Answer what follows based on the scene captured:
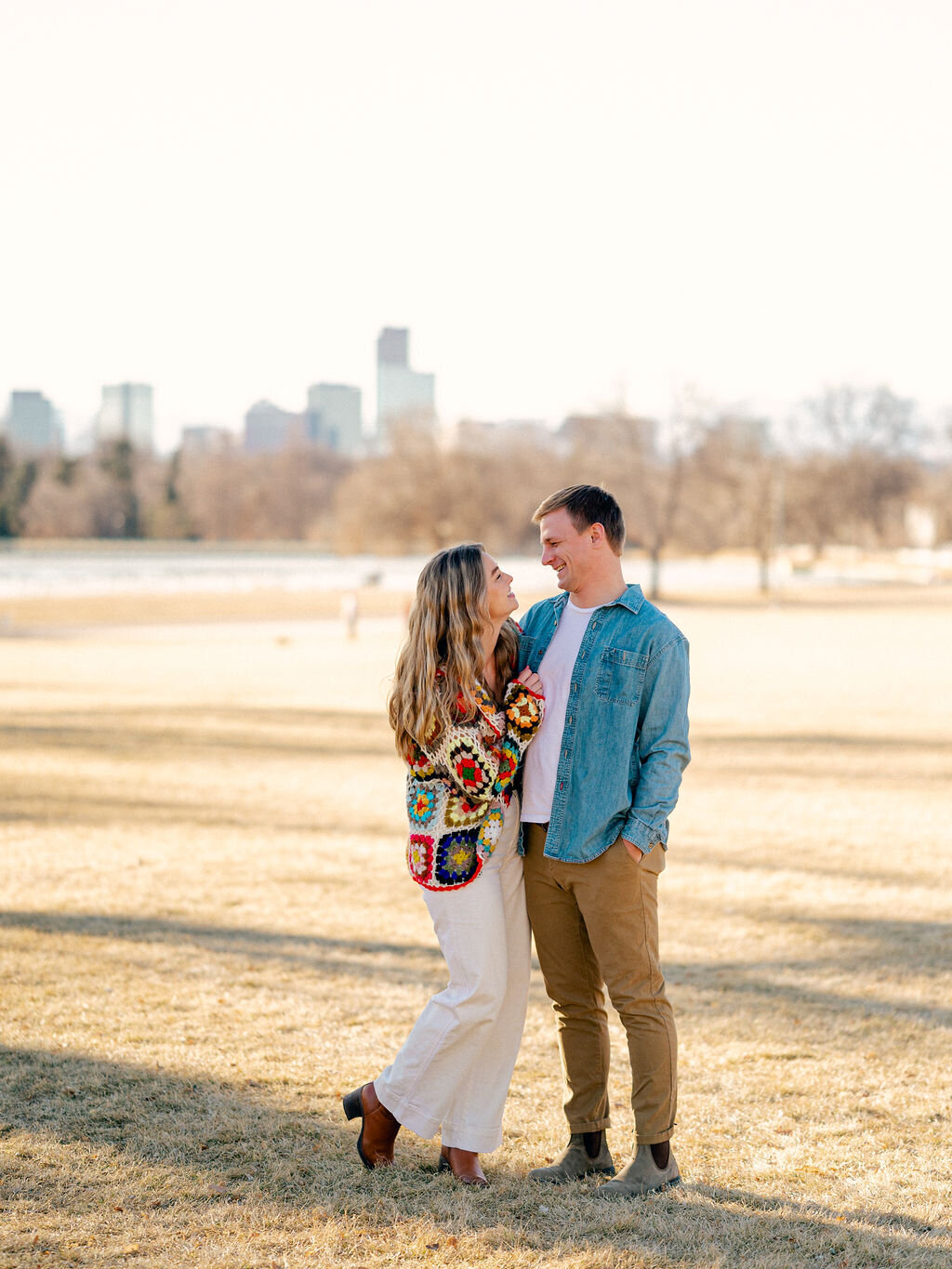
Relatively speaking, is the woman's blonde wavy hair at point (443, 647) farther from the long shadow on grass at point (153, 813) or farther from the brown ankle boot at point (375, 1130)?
the long shadow on grass at point (153, 813)

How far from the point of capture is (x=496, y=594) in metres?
3.72

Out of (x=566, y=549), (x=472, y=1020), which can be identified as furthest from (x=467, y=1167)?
(x=566, y=549)

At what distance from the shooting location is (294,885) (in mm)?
7742

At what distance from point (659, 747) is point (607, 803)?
232mm

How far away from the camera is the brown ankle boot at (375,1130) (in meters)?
3.90

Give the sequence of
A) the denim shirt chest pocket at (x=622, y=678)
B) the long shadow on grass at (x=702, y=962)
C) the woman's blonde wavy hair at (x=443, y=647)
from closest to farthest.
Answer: the woman's blonde wavy hair at (x=443, y=647) < the denim shirt chest pocket at (x=622, y=678) < the long shadow on grass at (x=702, y=962)

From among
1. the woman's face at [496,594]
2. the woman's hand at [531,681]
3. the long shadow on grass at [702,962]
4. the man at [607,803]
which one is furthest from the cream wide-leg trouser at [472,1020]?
the long shadow on grass at [702,962]

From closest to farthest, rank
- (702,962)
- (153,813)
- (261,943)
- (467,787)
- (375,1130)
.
→ (467,787)
(375,1130)
(702,962)
(261,943)
(153,813)

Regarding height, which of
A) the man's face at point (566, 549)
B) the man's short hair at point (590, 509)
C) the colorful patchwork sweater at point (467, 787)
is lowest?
the colorful patchwork sweater at point (467, 787)

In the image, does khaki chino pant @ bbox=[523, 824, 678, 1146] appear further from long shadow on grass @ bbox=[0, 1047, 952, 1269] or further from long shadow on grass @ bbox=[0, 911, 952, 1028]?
long shadow on grass @ bbox=[0, 911, 952, 1028]

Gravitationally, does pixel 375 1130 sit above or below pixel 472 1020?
below

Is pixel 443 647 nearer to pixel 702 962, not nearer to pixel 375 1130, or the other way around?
pixel 375 1130

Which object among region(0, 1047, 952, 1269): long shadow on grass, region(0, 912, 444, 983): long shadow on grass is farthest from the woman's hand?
region(0, 912, 444, 983): long shadow on grass

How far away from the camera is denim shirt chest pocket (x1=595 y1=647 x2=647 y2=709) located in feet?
12.4
